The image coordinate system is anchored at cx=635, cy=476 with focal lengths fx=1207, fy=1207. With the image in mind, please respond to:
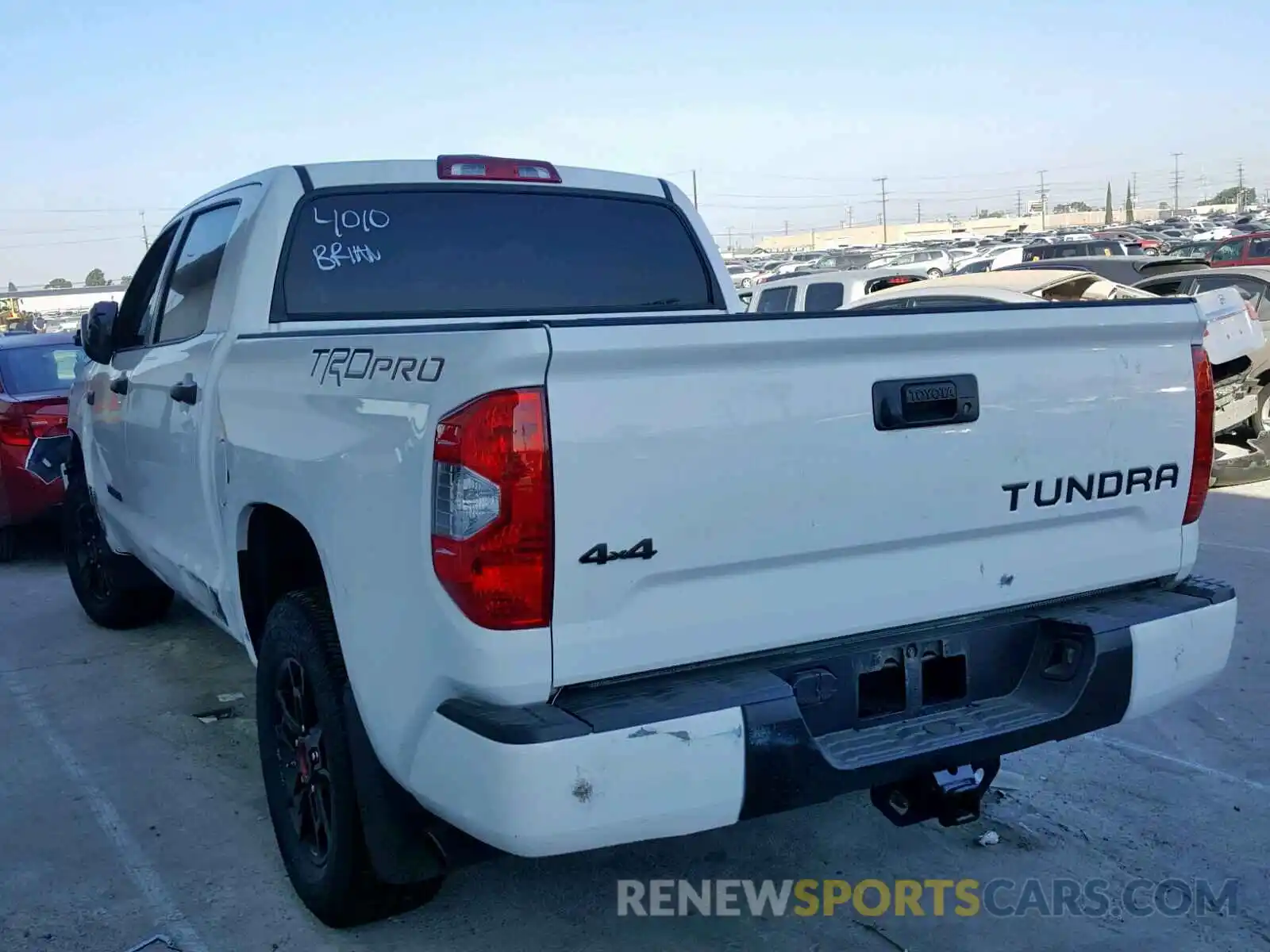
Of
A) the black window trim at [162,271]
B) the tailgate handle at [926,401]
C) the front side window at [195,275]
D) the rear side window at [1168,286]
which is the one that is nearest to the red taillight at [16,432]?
Result: the black window trim at [162,271]

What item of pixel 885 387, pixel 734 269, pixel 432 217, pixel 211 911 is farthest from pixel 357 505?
pixel 734 269

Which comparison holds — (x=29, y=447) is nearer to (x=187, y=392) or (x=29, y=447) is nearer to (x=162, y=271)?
(x=162, y=271)

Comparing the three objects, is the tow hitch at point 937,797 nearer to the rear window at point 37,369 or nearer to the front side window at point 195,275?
the front side window at point 195,275

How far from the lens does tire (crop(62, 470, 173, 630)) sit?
242 inches

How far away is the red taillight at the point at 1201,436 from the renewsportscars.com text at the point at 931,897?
1.06 metres

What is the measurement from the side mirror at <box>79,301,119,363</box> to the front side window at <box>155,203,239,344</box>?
493mm

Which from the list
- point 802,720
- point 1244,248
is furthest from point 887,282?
point 802,720

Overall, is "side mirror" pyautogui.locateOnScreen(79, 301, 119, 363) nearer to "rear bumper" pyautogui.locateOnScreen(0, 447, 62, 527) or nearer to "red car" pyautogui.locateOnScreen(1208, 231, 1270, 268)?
"rear bumper" pyautogui.locateOnScreen(0, 447, 62, 527)

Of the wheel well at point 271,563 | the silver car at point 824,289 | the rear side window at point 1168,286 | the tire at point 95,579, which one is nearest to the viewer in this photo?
the wheel well at point 271,563

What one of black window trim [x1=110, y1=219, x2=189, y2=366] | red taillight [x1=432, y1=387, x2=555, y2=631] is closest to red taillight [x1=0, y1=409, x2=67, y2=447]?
black window trim [x1=110, y1=219, x2=189, y2=366]

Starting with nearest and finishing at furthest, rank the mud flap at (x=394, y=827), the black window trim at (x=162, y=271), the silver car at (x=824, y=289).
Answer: the mud flap at (x=394, y=827), the black window trim at (x=162, y=271), the silver car at (x=824, y=289)

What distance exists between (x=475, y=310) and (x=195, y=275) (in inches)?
44.3

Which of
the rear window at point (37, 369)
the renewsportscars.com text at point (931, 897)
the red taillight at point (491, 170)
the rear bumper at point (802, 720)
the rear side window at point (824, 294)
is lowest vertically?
the renewsportscars.com text at point (931, 897)

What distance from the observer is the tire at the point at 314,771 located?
2.96 m
